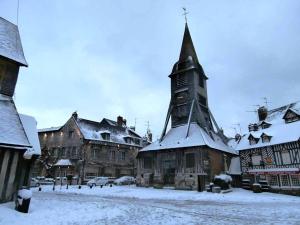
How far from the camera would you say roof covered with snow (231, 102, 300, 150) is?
2201 cm

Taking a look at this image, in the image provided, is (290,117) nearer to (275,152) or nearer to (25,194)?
(275,152)

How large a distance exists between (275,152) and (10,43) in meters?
22.7

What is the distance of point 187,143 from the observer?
2452cm

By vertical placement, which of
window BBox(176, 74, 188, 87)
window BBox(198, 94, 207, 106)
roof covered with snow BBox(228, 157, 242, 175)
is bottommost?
roof covered with snow BBox(228, 157, 242, 175)

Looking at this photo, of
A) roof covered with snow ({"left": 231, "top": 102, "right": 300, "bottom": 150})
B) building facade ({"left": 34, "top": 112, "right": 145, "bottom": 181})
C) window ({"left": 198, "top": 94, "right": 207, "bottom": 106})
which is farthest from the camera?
building facade ({"left": 34, "top": 112, "right": 145, "bottom": 181})

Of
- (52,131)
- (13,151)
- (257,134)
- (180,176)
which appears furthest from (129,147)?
(13,151)

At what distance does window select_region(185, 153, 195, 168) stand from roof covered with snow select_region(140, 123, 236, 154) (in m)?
1.04

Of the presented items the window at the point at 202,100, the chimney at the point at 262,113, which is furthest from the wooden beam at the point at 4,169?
the chimney at the point at 262,113

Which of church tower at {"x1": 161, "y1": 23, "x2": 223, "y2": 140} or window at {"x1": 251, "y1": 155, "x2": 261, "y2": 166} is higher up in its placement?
church tower at {"x1": 161, "y1": 23, "x2": 223, "y2": 140}

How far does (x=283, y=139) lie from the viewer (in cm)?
2216

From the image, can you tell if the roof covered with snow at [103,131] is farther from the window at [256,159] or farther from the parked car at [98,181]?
the window at [256,159]

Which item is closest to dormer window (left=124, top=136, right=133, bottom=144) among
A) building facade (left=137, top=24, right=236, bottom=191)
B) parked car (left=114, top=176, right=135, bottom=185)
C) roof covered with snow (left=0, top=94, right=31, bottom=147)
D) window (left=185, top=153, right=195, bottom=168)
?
parked car (left=114, top=176, right=135, bottom=185)

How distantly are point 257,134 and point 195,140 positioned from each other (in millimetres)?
6795

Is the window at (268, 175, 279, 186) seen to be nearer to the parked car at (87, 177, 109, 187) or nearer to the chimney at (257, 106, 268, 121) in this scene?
the chimney at (257, 106, 268, 121)
